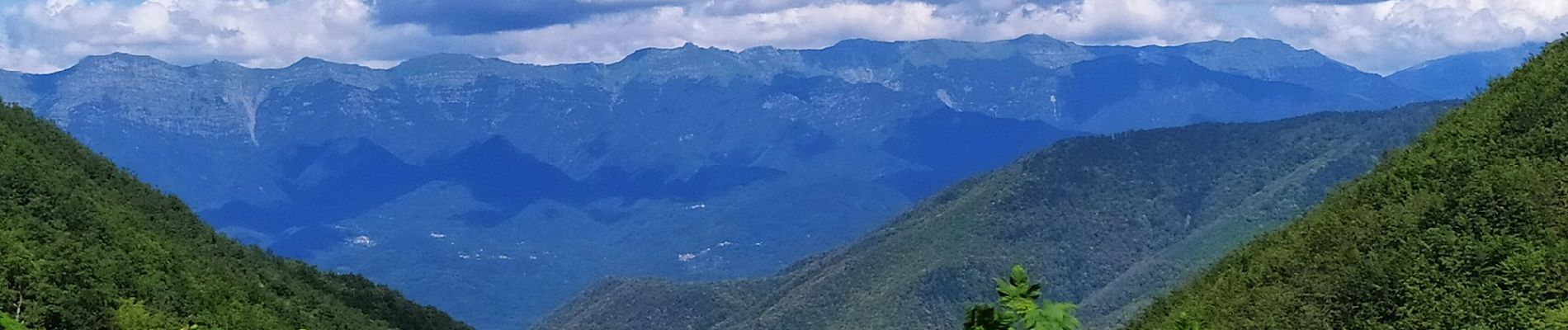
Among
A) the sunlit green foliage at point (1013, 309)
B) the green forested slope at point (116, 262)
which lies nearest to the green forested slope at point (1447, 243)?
the sunlit green foliage at point (1013, 309)

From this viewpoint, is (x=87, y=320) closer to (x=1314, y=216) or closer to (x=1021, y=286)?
(x=1021, y=286)

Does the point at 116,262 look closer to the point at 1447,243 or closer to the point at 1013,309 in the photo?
the point at 1013,309

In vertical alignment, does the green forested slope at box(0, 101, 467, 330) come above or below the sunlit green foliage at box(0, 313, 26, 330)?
above

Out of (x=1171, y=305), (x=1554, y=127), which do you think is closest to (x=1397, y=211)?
(x=1554, y=127)

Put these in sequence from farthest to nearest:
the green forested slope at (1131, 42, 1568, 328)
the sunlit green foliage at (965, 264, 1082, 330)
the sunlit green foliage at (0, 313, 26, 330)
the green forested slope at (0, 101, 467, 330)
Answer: the green forested slope at (1131, 42, 1568, 328)
the green forested slope at (0, 101, 467, 330)
the sunlit green foliage at (0, 313, 26, 330)
the sunlit green foliage at (965, 264, 1082, 330)

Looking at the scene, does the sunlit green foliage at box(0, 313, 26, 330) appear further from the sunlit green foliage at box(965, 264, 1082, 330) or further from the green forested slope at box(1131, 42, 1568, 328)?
the green forested slope at box(1131, 42, 1568, 328)

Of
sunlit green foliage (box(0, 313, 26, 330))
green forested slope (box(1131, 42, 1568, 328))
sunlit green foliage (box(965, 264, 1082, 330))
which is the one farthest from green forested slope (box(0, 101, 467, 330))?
green forested slope (box(1131, 42, 1568, 328))

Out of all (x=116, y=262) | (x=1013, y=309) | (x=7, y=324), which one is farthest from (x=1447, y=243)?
(x=116, y=262)
